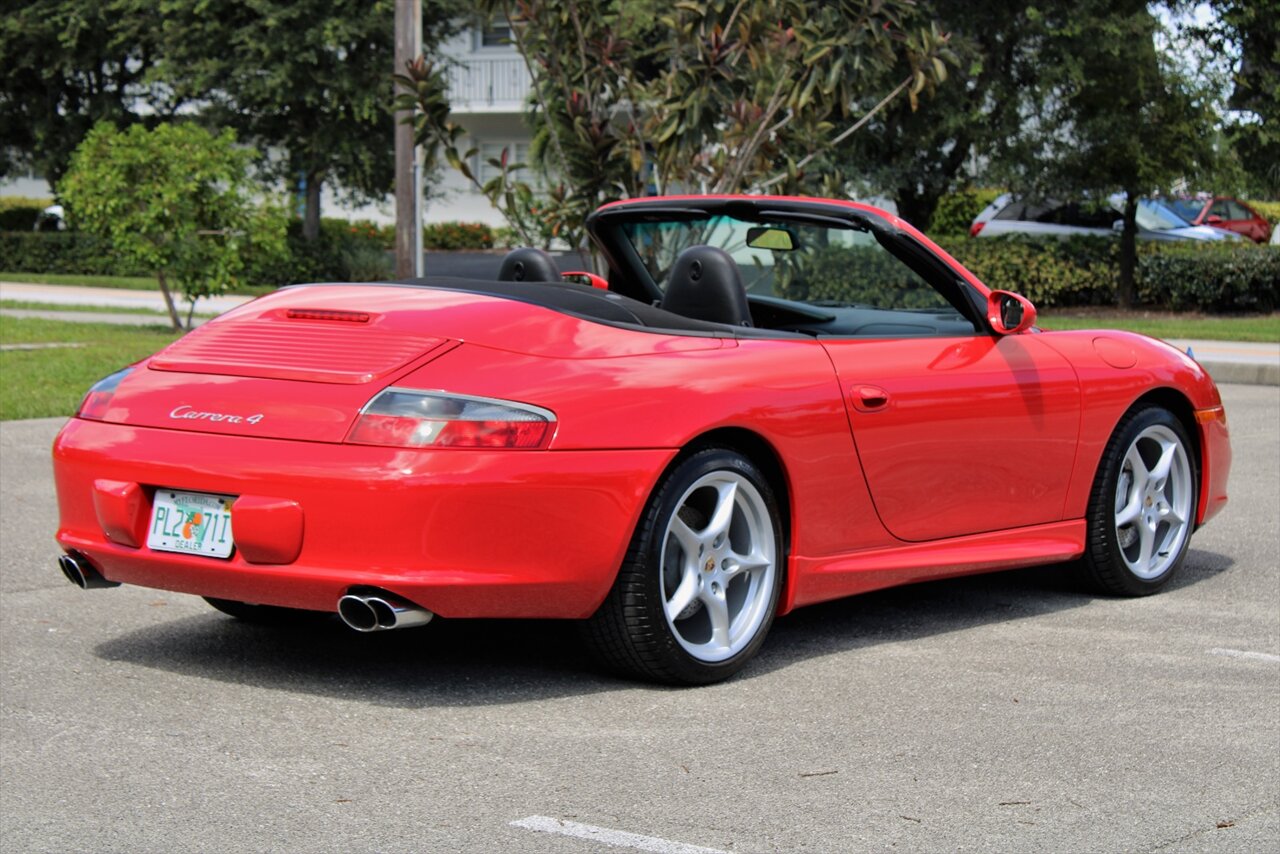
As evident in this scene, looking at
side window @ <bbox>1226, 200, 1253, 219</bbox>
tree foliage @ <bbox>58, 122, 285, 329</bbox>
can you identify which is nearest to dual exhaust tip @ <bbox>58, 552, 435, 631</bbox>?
tree foliage @ <bbox>58, 122, 285, 329</bbox>

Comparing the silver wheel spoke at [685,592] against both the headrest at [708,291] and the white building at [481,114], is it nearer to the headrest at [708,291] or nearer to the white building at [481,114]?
the headrest at [708,291]

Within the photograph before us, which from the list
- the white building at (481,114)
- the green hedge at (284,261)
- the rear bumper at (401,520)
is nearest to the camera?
the rear bumper at (401,520)

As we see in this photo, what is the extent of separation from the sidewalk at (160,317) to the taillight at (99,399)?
18.7 feet

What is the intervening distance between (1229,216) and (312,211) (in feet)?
56.6

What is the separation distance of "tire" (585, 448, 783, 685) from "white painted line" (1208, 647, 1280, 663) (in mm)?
1451

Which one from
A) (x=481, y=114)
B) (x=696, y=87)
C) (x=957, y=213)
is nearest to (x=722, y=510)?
(x=696, y=87)

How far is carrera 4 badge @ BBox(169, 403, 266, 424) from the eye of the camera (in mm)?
4715

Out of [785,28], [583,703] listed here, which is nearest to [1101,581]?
[583,703]

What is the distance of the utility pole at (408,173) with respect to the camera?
1948 centimetres

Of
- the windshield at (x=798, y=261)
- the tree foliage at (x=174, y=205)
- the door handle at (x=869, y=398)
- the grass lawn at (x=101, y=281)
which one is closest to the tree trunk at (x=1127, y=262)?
the tree foliage at (x=174, y=205)

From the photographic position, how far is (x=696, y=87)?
12.2 m

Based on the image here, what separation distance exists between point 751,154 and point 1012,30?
12.1 meters

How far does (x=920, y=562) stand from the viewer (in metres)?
5.66

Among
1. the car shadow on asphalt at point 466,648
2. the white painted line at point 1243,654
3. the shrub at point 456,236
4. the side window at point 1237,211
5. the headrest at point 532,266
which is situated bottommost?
the shrub at point 456,236
